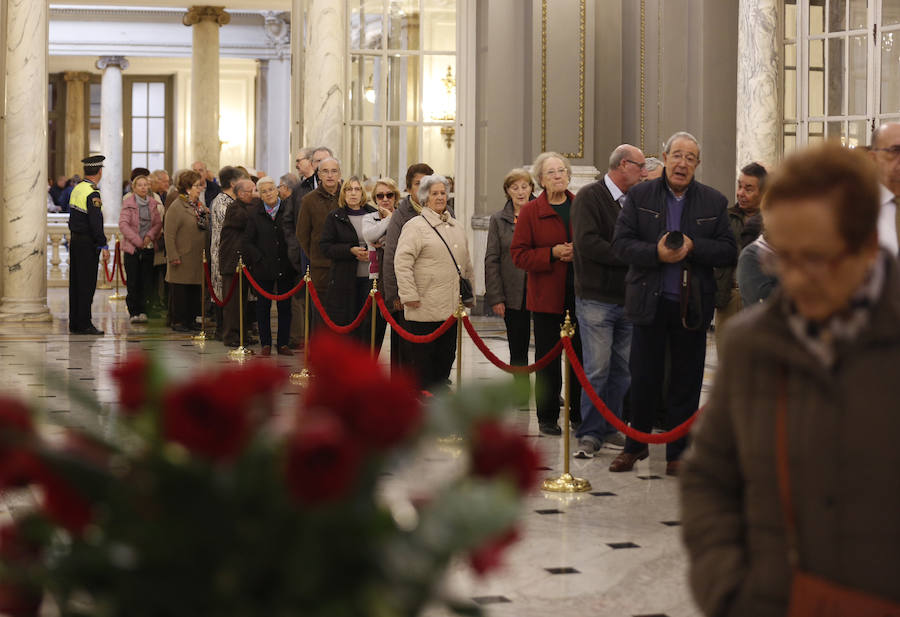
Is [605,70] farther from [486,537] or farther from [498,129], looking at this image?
[486,537]

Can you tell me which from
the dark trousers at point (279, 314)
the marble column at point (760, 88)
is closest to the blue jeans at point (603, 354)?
the dark trousers at point (279, 314)

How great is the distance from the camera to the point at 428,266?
7984 mm

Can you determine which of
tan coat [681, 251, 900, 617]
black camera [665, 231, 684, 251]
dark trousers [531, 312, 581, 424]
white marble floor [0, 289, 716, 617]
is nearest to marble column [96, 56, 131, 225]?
white marble floor [0, 289, 716, 617]

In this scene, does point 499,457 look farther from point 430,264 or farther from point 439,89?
point 439,89

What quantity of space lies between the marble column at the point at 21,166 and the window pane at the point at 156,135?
58.8ft

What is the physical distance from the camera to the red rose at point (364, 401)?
1.22 meters

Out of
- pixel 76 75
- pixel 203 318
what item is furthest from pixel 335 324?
pixel 76 75

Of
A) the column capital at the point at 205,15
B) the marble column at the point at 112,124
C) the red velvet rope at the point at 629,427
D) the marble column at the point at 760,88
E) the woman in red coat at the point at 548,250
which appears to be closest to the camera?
the red velvet rope at the point at 629,427

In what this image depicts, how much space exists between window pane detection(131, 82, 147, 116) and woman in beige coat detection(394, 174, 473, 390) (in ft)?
80.8

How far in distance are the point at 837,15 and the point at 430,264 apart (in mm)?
5727

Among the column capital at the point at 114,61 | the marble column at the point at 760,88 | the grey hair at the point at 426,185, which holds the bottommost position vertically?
the grey hair at the point at 426,185

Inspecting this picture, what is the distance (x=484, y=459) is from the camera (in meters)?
1.31

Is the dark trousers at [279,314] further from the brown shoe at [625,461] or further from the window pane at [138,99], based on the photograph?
the window pane at [138,99]

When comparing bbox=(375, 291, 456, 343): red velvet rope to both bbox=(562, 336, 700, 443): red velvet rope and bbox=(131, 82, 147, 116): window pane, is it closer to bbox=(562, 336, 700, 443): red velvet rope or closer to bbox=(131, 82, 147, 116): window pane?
bbox=(562, 336, 700, 443): red velvet rope
